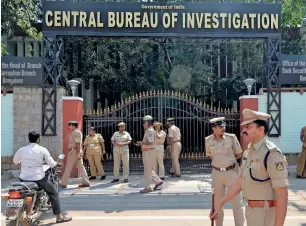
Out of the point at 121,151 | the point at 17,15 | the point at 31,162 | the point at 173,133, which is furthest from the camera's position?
the point at 17,15

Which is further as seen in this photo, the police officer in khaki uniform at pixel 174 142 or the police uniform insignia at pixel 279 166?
the police officer in khaki uniform at pixel 174 142

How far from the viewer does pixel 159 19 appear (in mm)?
12062

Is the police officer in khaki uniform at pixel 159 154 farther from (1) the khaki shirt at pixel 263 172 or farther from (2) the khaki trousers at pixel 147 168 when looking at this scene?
(1) the khaki shirt at pixel 263 172

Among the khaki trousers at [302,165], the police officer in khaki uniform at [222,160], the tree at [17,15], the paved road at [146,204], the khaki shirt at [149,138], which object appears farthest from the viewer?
the tree at [17,15]

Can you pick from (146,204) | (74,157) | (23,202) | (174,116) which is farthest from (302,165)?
(23,202)

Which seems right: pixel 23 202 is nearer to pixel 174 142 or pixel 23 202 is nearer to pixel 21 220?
pixel 21 220

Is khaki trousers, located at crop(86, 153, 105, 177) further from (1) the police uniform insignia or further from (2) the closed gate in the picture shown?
(1) the police uniform insignia

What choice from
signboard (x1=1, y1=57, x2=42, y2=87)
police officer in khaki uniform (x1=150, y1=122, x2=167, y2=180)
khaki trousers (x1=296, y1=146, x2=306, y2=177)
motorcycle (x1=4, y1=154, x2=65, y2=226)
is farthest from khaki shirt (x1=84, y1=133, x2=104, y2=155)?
khaki trousers (x1=296, y1=146, x2=306, y2=177)

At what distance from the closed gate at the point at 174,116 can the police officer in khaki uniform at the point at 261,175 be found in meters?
8.82

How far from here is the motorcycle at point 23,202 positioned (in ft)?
18.2

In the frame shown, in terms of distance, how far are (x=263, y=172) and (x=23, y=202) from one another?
3491 mm

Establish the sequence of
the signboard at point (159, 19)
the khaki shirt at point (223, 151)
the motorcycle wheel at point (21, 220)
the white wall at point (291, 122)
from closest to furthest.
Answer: the motorcycle wheel at point (21, 220)
the khaki shirt at point (223, 151)
the signboard at point (159, 19)
the white wall at point (291, 122)

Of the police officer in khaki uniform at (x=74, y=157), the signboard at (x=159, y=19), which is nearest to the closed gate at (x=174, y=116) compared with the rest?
the signboard at (x=159, y=19)

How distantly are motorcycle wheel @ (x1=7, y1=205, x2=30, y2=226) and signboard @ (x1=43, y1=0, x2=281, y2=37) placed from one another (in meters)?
7.24
